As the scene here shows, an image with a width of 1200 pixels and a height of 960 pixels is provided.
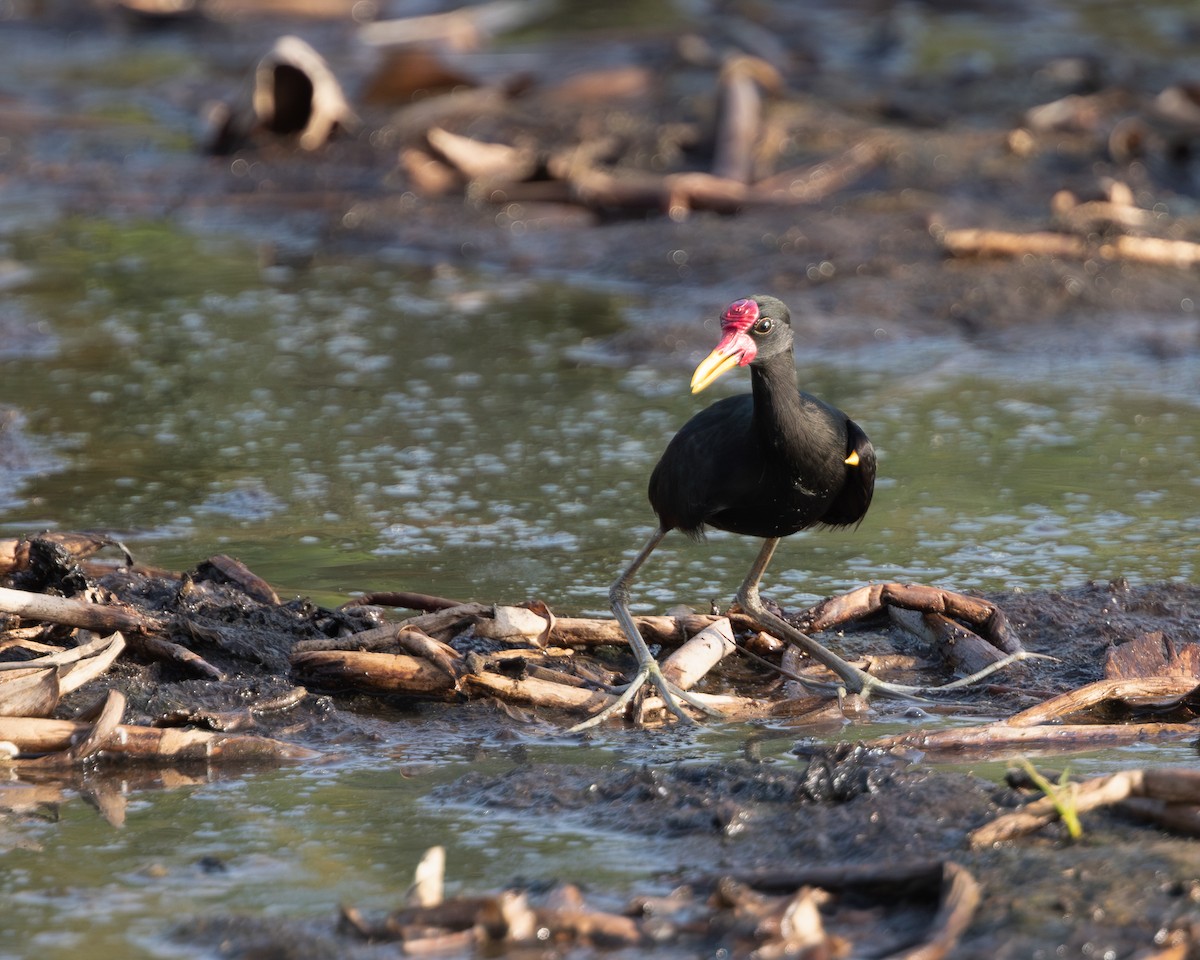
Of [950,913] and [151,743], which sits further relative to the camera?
[151,743]

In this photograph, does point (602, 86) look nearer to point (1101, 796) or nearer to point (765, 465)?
point (765, 465)

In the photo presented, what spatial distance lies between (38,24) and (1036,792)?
684 inches

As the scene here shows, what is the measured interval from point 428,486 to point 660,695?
236 cm

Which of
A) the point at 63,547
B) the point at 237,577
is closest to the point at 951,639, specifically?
Answer: the point at 237,577

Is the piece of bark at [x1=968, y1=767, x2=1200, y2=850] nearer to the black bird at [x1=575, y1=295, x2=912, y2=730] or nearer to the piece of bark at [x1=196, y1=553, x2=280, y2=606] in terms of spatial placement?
the black bird at [x1=575, y1=295, x2=912, y2=730]

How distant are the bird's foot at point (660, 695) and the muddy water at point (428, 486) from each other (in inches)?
2.9

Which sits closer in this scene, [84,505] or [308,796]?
[308,796]

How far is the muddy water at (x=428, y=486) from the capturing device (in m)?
3.60

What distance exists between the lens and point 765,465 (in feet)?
15.2

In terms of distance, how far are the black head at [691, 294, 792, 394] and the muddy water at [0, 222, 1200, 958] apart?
0.93m

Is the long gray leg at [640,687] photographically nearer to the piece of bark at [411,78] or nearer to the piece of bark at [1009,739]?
the piece of bark at [1009,739]

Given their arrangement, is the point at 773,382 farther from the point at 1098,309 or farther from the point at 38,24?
the point at 38,24

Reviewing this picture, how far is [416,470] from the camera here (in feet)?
22.5

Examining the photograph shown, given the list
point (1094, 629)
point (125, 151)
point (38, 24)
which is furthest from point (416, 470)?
point (38, 24)
